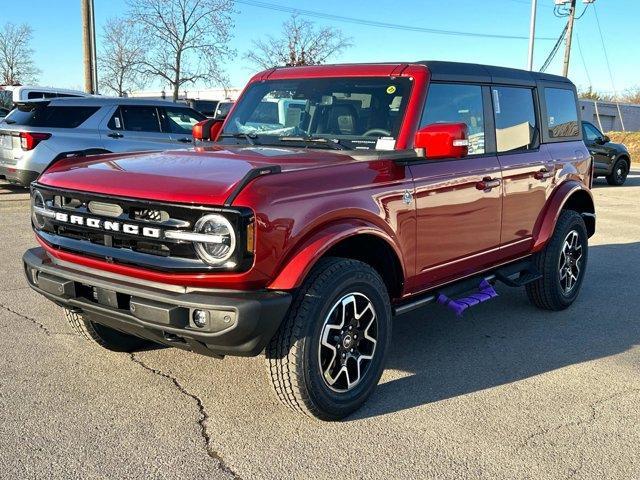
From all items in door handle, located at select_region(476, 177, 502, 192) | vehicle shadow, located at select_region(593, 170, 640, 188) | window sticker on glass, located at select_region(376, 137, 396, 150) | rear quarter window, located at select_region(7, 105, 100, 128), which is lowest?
vehicle shadow, located at select_region(593, 170, 640, 188)

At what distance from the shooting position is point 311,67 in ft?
15.5

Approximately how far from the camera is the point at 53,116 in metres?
9.94

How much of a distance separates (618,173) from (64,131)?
47.5ft

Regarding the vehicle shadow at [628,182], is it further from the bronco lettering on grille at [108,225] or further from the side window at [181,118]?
the bronco lettering on grille at [108,225]

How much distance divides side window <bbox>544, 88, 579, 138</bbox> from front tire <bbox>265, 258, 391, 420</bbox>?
9.54ft

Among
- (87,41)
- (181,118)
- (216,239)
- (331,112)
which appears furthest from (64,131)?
(87,41)

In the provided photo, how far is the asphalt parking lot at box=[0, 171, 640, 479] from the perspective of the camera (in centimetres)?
301

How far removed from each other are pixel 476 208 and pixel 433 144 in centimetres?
91

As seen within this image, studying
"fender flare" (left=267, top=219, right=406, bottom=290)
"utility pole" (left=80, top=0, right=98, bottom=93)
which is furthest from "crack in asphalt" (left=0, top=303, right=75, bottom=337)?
"utility pole" (left=80, top=0, right=98, bottom=93)

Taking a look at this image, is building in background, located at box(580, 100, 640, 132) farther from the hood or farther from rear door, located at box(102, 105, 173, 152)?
the hood

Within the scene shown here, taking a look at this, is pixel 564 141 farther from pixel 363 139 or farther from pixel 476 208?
pixel 363 139

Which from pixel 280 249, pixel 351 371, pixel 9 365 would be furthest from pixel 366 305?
pixel 9 365

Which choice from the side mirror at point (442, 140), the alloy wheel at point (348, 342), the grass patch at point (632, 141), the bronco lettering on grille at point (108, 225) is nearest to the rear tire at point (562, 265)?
the side mirror at point (442, 140)

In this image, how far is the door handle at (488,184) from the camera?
441cm
